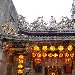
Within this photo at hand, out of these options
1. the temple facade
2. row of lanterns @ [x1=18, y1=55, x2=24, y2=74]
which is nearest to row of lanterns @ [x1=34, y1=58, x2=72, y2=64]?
the temple facade

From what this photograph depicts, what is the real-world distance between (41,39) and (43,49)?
117 cm

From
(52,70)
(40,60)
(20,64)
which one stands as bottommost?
(52,70)

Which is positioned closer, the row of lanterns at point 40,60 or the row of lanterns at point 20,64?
the row of lanterns at point 40,60

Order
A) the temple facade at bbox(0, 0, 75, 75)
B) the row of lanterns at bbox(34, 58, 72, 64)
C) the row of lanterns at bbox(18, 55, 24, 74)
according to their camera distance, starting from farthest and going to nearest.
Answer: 1. the row of lanterns at bbox(18, 55, 24, 74)
2. the row of lanterns at bbox(34, 58, 72, 64)
3. the temple facade at bbox(0, 0, 75, 75)

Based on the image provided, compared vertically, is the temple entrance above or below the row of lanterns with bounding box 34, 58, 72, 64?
below

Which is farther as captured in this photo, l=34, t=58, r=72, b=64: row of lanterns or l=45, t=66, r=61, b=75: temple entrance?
l=45, t=66, r=61, b=75: temple entrance

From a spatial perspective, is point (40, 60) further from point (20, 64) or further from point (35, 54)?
point (20, 64)

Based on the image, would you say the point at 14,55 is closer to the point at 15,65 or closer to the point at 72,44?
the point at 15,65

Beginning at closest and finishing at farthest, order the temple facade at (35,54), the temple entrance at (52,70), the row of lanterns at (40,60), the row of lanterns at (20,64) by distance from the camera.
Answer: the temple facade at (35,54)
the row of lanterns at (40,60)
the row of lanterns at (20,64)
the temple entrance at (52,70)

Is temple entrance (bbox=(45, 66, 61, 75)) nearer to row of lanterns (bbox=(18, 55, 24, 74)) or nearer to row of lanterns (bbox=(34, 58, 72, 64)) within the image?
row of lanterns (bbox=(34, 58, 72, 64))

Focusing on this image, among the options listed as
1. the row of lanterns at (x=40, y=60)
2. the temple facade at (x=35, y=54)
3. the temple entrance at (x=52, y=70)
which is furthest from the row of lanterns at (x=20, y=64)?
the temple entrance at (x=52, y=70)

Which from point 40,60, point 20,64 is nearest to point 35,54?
point 40,60

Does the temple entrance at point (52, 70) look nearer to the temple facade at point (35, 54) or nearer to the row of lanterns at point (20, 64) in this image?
the temple facade at point (35, 54)

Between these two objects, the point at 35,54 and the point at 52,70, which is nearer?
the point at 35,54
